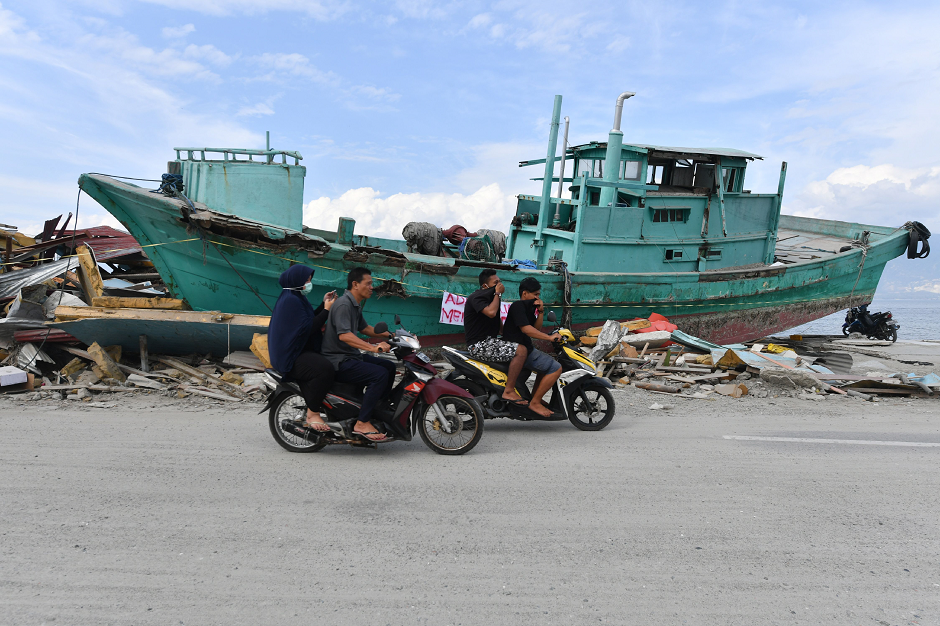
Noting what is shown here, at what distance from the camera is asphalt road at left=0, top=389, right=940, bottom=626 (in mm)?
2842

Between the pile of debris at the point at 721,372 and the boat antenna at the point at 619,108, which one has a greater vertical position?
the boat antenna at the point at 619,108

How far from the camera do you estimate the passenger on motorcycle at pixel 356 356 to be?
498cm

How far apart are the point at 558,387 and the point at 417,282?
5.29m

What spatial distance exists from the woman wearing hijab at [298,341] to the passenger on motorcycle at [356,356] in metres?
0.12

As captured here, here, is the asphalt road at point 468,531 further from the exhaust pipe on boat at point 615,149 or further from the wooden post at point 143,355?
the exhaust pipe on boat at point 615,149

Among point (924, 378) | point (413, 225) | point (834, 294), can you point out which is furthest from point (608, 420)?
point (834, 294)

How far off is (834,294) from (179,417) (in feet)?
54.6

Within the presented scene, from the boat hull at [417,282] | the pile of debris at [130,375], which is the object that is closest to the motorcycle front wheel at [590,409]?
the pile of debris at [130,375]

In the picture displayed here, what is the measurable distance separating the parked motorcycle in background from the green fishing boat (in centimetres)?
70

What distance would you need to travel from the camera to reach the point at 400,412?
16.8 feet

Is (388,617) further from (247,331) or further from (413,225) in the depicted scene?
(413,225)

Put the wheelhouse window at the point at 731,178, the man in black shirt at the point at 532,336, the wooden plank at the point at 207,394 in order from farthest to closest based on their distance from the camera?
the wheelhouse window at the point at 731,178 < the wooden plank at the point at 207,394 < the man in black shirt at the point at 532,336

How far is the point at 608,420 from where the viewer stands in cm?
636

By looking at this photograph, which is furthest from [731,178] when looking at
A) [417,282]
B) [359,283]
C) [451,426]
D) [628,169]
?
[359,283]
